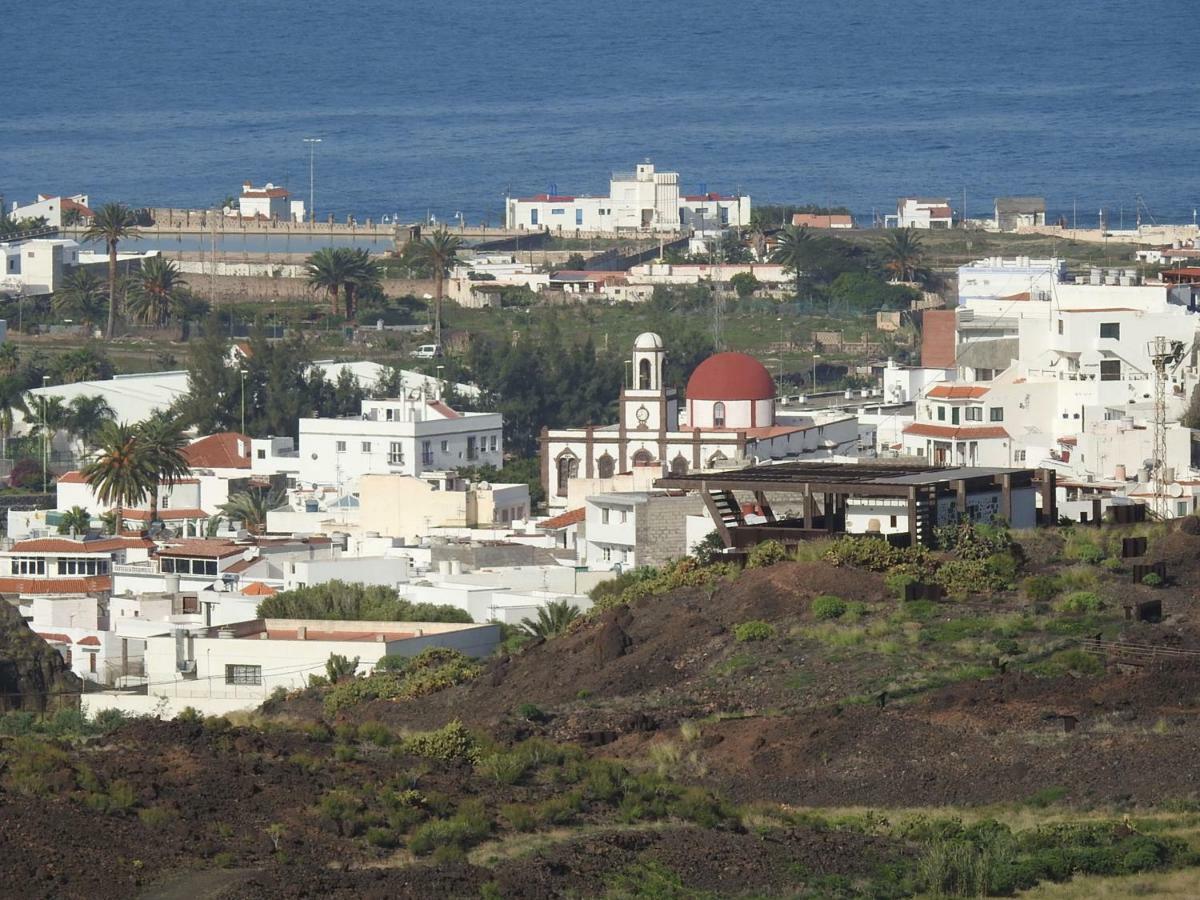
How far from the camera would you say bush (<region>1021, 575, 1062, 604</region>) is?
156 ft

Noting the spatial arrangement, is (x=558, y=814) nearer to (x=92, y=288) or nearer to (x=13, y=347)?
(x=13, y=347)

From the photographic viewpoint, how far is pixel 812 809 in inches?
1533

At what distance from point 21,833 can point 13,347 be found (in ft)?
335

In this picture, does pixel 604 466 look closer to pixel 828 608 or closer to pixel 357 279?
pixel 828 608

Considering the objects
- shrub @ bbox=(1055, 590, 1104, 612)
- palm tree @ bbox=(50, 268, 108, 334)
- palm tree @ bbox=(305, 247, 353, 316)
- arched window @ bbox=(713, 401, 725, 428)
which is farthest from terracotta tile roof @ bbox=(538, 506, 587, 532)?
palm tree @ bbox=(305, 247, 353, 316)

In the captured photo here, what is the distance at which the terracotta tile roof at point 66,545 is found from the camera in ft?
255

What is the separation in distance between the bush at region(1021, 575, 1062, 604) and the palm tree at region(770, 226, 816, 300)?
4445 inches

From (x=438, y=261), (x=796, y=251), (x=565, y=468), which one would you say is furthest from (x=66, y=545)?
(x=796, y=251)

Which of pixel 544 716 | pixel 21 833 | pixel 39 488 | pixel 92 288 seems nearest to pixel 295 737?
pixel 544 716

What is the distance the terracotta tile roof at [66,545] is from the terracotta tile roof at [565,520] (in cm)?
962

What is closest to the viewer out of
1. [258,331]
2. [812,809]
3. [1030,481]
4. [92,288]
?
[812,809]

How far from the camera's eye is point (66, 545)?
256 ft

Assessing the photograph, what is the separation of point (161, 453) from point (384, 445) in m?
11.1

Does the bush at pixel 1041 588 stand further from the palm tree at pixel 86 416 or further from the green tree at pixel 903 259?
the green tree at pixel 903 259
